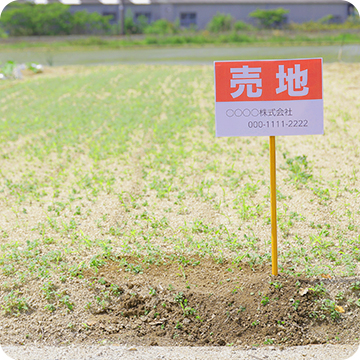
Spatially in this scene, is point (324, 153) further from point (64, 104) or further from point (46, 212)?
point (64, 104)

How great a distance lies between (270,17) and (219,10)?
5.49m

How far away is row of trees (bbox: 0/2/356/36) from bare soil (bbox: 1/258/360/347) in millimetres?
39027

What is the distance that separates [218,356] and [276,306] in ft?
2.17

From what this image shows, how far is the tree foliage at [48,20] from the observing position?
39.3 meters

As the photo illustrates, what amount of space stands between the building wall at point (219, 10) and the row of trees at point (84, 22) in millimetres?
872

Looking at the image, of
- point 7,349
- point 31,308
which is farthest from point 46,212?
point 7,349

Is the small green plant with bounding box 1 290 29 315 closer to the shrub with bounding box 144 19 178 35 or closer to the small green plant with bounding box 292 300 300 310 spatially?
the small green plant with bounding box 292 300 300 310

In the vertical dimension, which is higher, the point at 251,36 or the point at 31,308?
the point at 251,36

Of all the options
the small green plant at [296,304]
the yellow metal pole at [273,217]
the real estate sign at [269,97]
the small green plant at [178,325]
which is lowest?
the small green plant at [178,325]

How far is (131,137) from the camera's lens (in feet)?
26.1

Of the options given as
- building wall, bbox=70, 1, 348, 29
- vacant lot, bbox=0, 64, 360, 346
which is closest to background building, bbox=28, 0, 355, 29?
building wall, bbox=70, 1, 348, 29

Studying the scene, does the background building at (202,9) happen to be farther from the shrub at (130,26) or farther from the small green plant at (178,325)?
the small green plant at (178,325)

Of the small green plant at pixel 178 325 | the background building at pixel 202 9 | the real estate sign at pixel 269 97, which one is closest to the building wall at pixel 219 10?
the background building at pixel 202 9

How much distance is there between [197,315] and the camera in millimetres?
3148
